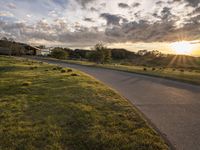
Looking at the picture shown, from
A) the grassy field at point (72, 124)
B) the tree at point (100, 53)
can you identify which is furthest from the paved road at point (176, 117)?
the tree at point (100, 53)

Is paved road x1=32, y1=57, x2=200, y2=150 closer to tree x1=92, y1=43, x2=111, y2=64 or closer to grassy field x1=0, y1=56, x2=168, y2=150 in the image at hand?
grassy field x1=0, y1=56, x2=168, y2=150

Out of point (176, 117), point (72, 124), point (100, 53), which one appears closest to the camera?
point (72, 124)

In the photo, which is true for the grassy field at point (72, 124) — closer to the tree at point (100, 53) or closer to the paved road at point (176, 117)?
the paved road at point (176, 117)

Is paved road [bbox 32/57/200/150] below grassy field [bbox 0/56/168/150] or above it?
above

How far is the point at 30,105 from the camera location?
9.02 m

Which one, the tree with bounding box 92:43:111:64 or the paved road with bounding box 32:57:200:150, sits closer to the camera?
the paved road with bounding box 32:57:200:150

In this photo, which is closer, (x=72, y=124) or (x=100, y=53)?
(x=72, y=124)

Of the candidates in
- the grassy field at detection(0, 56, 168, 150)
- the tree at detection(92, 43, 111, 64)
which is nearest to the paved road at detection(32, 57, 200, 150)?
the grassy field at detection(0, 56, 168, 150)

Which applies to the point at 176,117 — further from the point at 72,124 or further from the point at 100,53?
the point at 100,53

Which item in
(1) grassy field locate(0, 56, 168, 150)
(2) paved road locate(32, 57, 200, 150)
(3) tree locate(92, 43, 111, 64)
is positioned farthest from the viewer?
(3) tree locate(92, 43, 111, 64)

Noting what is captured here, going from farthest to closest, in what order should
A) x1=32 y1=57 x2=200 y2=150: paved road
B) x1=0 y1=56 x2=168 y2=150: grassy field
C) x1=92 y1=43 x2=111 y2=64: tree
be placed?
x1=92 y1=43 x2=111 y2=64: tree → x1=32 y1=57 x2=200 y2=150: paved road → x1=0 y1=56 x2=168 y2=150: grassy field

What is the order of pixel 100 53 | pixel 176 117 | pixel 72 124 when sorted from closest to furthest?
pixel 72 124 < pixel 176 117 < pixel 100 53

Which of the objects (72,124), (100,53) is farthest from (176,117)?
(100,53)

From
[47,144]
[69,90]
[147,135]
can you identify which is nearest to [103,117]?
[147,135]
